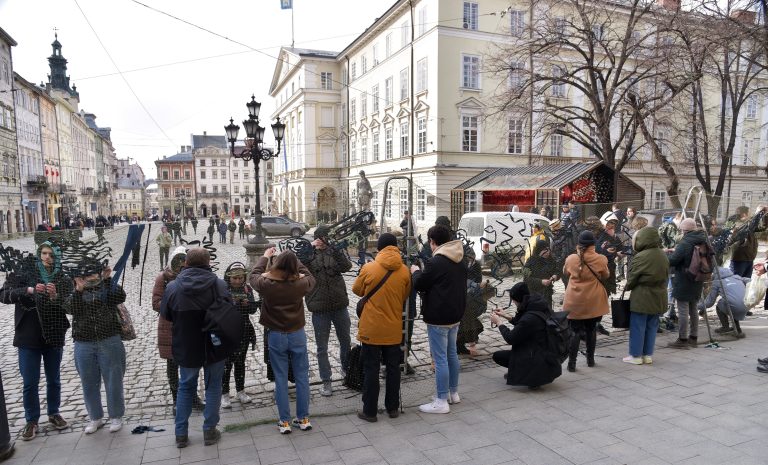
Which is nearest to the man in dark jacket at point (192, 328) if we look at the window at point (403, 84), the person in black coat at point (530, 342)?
the person in black coat at point (530, 342)

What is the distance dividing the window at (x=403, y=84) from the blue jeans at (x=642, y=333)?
27.4 m

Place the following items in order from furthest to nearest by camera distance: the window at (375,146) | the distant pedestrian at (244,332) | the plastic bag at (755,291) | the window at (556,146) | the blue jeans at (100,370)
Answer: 1. the window at (375,146)
2. the window at (556,146)
3. the plastic bag at (755,291)
4. the distant pedestrian at (244,332)
5. the blue jeans at (100,370)

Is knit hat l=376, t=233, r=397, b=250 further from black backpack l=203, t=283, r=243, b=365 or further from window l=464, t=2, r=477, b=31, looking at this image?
window l=464, t=2, r=477, b=31

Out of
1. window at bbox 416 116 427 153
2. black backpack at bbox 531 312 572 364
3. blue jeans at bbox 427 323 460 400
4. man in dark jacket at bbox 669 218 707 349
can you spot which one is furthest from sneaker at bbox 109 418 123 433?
window at bbox 416 116 427 153

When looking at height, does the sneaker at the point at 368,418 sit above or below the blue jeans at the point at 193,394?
below

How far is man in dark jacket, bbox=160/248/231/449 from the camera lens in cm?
405

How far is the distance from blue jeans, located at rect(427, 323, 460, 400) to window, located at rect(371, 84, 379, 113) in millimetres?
33362

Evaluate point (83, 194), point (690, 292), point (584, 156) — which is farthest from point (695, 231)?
point (83, 194)

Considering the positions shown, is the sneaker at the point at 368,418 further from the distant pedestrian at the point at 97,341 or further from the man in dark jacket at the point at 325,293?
the distant pedestrian at the point at 97,341

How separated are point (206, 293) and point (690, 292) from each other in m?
6.58

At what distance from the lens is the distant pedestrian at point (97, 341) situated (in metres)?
4.40

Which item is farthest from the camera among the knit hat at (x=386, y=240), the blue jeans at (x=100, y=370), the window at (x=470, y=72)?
the window at (x=470, y=72)

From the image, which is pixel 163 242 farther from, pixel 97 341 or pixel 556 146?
pixel 556 146

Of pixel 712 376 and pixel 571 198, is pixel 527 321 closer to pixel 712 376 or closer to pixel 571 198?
pixel 712 376
